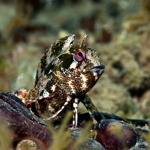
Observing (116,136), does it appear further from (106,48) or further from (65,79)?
(106,48)

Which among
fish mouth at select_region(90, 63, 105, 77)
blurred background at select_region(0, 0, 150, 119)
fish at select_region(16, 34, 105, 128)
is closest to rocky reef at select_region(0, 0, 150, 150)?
blurred background at select_region(0, 0, 150, 119)

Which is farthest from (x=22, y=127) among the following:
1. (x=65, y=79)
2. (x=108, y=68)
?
(x=108, y=68)

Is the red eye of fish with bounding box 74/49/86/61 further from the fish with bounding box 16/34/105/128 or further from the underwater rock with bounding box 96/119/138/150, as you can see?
the underwater rock with bounding box 96/119/138/150

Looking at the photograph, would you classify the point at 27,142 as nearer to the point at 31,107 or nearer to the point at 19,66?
the point at 31,107

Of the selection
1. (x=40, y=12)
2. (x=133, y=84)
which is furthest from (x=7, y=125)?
(x=40, y=12)

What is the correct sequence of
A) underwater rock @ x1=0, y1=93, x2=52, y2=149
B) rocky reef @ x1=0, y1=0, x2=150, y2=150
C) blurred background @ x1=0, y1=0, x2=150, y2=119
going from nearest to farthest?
underwater rock @ x1=0, y1=93, x2=52, y2=149 < rocky reef @ x1=0, y1=0, x2=150, y2=150 < blurred background @ x1=0, y1=0, x2=150, y2=119

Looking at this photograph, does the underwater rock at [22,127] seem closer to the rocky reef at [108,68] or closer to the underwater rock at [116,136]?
the rocky reef at [108,68]
